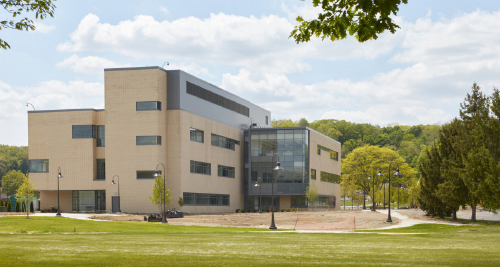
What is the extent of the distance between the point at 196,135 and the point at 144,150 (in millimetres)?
8404

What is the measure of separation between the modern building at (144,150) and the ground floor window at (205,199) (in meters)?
0.14

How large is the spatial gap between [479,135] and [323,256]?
1141 inches

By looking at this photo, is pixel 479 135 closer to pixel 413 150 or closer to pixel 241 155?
pixel 241 155

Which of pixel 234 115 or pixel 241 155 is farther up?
pixel 234 115

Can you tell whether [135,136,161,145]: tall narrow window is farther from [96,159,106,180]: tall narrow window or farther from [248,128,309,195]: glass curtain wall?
[248,128,309,195]: glass curtain wall

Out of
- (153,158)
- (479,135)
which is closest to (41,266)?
(479,135)

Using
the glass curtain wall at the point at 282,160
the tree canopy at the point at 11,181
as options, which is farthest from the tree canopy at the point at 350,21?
the tree canopy at the point at 11,181

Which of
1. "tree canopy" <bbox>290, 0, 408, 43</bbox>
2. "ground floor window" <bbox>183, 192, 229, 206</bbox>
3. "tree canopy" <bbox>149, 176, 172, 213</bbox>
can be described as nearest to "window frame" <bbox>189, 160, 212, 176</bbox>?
"ground floor window" <bbox>183, 192, 229, 206</bbox>

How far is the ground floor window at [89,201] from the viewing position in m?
72.4

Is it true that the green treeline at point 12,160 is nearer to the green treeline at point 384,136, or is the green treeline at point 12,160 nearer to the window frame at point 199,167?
the green treeline at point 384,136

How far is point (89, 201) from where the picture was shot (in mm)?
72875

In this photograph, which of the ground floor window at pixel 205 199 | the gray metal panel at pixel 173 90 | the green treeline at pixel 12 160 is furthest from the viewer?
the green treeline at pixel 12 160

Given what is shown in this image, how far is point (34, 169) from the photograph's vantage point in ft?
242

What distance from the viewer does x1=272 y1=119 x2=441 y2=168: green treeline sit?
523 ft
